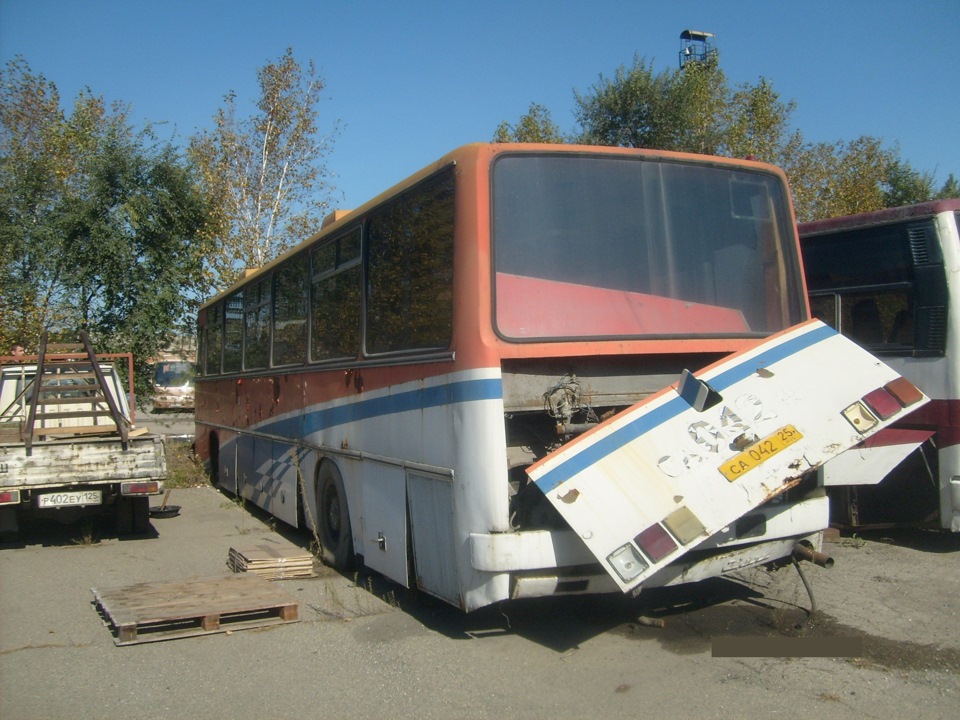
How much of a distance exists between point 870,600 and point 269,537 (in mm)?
6317

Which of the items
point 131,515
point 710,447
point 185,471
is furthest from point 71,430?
point 710,447

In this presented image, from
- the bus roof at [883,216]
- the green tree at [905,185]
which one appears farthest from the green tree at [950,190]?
the bus roof at [883,216]

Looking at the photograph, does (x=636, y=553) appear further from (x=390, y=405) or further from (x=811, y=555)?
(x=390, y=405)

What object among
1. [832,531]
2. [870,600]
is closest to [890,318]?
[832,531]

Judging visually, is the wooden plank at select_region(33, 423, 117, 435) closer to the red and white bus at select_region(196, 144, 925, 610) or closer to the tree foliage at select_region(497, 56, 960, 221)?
the red and white bus at select_region(196, 144, 925, 610)

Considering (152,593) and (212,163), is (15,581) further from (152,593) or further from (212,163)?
(212,163)

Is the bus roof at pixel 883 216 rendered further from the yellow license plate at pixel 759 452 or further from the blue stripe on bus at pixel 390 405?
the blue stripe on bus at pixel 390 405

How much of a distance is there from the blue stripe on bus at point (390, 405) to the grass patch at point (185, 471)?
202 inches

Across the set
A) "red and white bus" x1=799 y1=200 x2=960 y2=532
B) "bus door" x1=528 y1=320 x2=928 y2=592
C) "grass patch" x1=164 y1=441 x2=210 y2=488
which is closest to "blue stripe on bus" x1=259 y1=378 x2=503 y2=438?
"bus door" x1=528 y1=320 x2=928 y2=592

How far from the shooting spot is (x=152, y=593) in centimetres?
664

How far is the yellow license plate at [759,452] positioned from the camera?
4.88 meters

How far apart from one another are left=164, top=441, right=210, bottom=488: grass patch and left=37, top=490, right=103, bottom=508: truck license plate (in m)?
3.83

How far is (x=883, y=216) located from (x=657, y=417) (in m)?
5.08

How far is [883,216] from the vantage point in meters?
8.84
